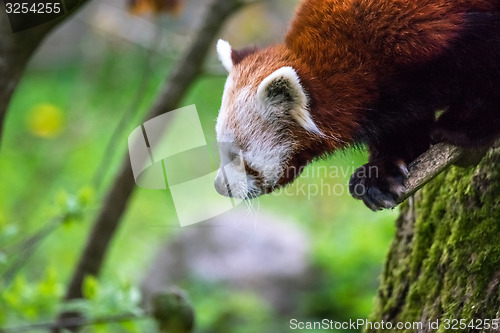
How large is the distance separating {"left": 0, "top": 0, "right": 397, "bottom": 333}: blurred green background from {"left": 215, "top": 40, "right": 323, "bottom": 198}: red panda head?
113cm

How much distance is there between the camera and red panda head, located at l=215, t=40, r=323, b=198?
6.13 ft

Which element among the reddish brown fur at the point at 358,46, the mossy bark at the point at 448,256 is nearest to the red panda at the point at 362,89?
the reddish brown fur at the point at 358,46

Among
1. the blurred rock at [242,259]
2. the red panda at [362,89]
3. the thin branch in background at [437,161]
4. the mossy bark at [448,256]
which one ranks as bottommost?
the blurred rock at [242,259]

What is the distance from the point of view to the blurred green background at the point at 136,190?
4.48 meters

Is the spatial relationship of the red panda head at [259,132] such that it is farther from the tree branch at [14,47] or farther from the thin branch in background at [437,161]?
the tree branch at [14,47]

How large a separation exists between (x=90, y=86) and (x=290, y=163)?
537 cm

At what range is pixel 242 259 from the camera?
531 centimetres

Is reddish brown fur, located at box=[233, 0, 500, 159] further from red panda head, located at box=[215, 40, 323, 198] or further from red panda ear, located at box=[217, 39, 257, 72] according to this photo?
red panda ear, located at box=[217, 39, 257, 72]

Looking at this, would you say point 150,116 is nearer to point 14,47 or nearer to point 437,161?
point 14,47

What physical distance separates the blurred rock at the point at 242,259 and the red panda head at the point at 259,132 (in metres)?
3.04

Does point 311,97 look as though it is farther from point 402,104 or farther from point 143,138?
point 143,138

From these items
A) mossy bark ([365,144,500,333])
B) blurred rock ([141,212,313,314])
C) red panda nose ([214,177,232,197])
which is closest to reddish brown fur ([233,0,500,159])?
red panda nose ([214,177,232,197])

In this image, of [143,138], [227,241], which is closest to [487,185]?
[143,138]

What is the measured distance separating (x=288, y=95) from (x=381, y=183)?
0.40 metres
